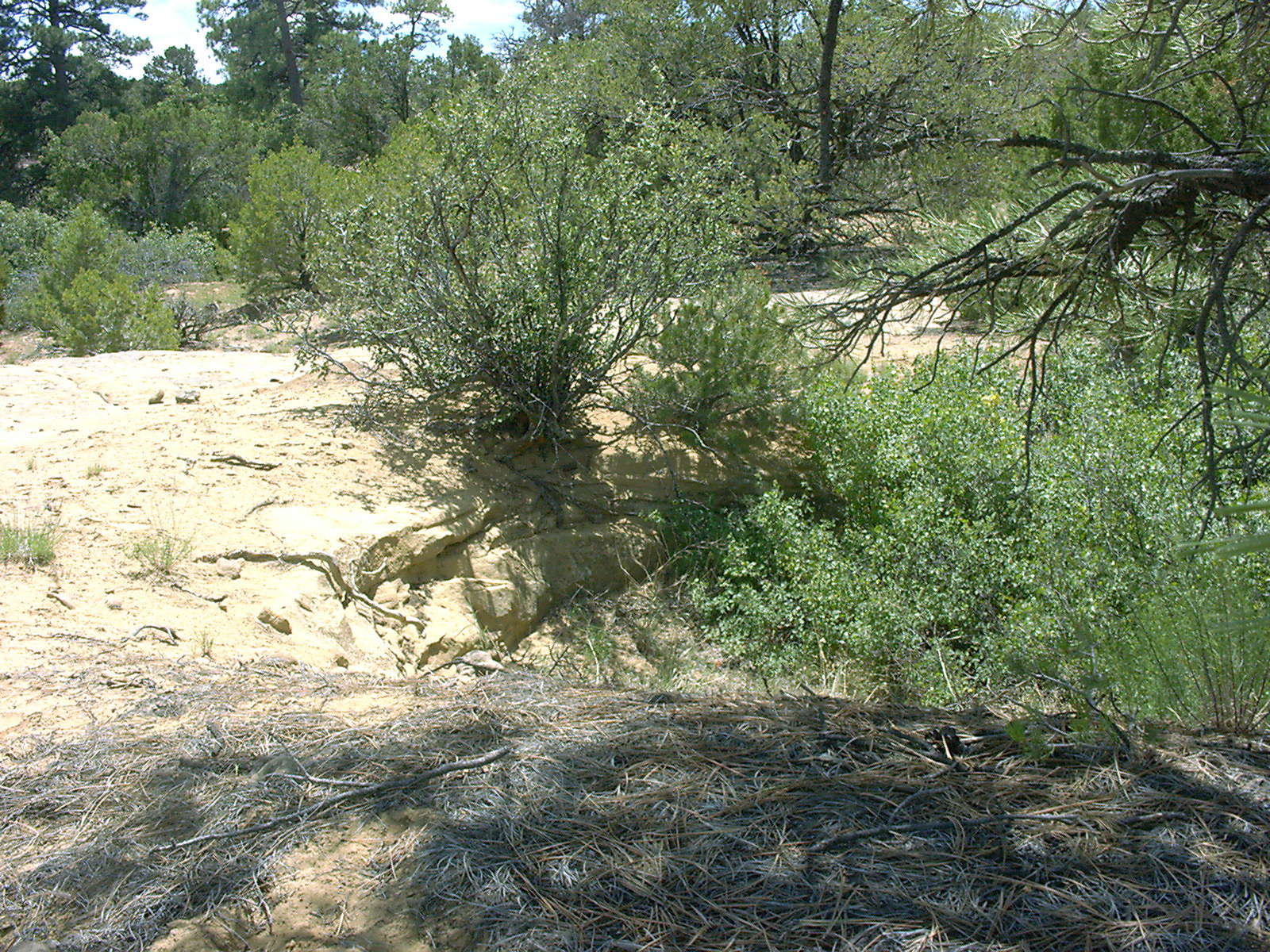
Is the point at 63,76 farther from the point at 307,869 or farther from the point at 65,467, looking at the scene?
the point at 307,869

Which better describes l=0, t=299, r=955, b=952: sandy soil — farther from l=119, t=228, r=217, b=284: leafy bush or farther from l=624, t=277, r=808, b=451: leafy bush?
l=119, t=228, r=217, b=284: leafy bush

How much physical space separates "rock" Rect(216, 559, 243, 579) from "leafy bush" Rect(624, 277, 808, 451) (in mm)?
2957

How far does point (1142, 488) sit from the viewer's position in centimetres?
468

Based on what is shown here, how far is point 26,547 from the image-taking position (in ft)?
14.3

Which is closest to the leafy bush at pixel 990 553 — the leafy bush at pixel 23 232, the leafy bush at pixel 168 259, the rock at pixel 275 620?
the rock at pixel 275 620

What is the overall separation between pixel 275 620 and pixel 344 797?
7.13 feet

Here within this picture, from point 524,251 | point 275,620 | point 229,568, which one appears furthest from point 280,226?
point 275,620

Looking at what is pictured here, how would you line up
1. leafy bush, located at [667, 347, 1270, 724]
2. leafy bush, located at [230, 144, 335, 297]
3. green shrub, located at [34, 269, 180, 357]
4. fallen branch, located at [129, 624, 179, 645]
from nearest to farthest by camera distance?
leafy bush, located at [667, 347, 1270, 724]
fallen branch, located at [129, 624, 179, 645]
green shrub, located at [34, 269, 180, 357]
leafy bush, located at [230, 144, 335, 297]

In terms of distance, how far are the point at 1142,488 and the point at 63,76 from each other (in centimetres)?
2797

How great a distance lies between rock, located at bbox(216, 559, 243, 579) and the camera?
4.74m

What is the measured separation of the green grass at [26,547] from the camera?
430 centimetres

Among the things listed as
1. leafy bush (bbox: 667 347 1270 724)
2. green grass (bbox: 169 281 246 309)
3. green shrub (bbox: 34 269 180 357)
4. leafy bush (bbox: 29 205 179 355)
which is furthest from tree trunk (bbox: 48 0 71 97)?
leafy bush (bbox: 667 347 1270 724)

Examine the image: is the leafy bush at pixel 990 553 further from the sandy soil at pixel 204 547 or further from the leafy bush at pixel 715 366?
the sandy soil at pixel 204 547

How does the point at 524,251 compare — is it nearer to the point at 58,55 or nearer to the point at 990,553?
the point at 990,553
